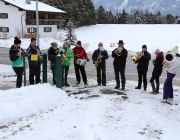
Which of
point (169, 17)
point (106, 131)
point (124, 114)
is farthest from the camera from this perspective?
point (169, 17)

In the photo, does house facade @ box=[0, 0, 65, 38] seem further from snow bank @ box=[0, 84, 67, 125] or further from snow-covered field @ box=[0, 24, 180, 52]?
snow bank @ box=[0, 84, 67, 125]

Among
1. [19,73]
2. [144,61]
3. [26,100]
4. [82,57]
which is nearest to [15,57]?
[19,73]

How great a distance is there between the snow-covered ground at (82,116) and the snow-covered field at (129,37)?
2802 cm

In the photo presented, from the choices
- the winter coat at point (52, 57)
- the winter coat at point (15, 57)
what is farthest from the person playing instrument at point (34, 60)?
the winter coat at point (52, 57)

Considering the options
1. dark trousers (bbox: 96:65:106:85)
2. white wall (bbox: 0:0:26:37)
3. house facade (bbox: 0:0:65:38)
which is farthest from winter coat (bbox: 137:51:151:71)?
white wall (bbox: 0:0:26:37)

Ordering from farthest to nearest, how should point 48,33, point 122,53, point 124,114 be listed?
point 48,33 → point 122,53 → point 124,114

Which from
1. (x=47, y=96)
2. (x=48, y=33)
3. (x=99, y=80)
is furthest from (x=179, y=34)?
(x=47, y=96)

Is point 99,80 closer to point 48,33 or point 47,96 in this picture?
point 47,96

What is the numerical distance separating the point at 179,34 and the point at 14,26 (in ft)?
95.7

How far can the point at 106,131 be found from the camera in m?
4.83

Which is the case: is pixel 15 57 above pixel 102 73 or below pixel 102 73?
above

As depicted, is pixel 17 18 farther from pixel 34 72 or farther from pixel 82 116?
pixel 82 116

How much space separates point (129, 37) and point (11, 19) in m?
21.4

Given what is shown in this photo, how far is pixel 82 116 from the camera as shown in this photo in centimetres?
567
